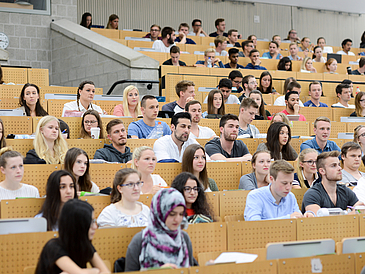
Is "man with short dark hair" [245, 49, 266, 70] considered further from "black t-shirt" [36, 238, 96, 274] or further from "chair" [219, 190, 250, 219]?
"black t-shirt" [36, 238, 96, 274]

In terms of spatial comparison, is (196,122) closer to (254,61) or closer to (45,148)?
(45,148)

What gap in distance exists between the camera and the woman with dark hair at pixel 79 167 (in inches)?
158

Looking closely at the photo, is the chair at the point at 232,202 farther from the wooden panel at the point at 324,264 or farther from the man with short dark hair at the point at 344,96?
the man with short dark hair at the point at 344,96

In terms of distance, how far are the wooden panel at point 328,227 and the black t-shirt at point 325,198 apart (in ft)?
1.51

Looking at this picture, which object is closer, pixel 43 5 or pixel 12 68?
pixel 12 68

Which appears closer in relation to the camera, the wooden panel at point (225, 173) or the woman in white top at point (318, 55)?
the wooden panel at point (225, 173)

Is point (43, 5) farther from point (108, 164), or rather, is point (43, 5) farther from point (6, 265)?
point (6, 265)

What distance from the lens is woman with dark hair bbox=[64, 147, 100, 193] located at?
13.2 feet

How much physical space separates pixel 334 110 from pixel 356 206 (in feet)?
12.9

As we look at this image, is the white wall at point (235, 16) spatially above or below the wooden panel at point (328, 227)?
above

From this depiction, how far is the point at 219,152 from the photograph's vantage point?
5.21 m

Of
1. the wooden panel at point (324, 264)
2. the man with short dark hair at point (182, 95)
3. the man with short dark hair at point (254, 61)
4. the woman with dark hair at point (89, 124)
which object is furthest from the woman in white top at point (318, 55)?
the wooden panel at point (324, 264)

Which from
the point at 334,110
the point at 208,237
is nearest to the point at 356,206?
the point at 208,237

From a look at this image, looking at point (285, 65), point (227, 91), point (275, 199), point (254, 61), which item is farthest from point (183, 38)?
point (275, 199)
